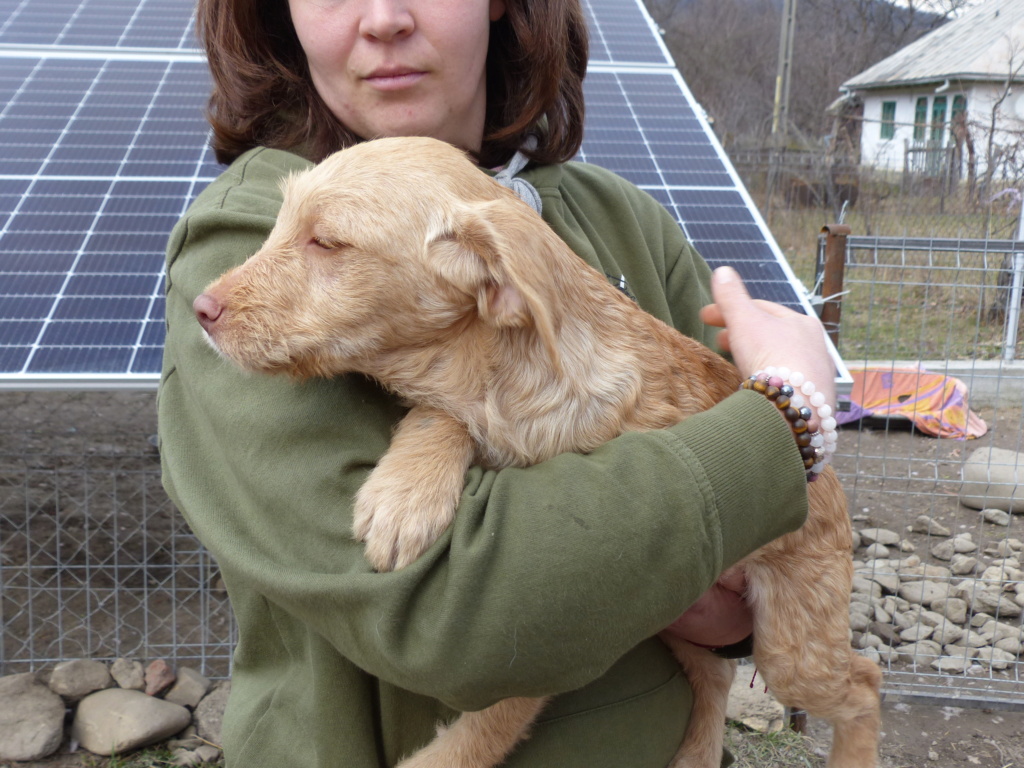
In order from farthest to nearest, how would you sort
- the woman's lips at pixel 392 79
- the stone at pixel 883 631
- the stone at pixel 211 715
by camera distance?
1. the stone at pixel 883 631
2. the stone at pixel 211 715
3. the woman's lips at pixel 392 79

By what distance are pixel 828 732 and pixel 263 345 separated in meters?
4.81

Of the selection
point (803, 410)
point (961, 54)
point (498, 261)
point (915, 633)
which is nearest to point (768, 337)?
point (803, 410)

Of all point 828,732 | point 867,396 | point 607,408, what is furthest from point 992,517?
point 607,408

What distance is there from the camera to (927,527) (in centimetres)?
762

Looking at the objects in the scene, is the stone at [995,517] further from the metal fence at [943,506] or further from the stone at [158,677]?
the stone at [158,677]

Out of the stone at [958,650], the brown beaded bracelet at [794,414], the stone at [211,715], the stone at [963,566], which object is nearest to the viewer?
the brown beaded bracelet at [794,414]

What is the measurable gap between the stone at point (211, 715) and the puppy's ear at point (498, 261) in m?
3.97

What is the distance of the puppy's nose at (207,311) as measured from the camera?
1965 mm

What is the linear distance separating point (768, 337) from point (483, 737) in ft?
3.78

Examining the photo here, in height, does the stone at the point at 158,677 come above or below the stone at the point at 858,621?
above

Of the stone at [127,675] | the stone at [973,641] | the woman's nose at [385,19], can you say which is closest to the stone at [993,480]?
the stone at [973,641]

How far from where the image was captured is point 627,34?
303 inches

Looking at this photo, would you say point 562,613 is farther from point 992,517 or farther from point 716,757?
point 992,517

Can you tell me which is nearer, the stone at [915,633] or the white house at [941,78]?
the stone at [915,633]
